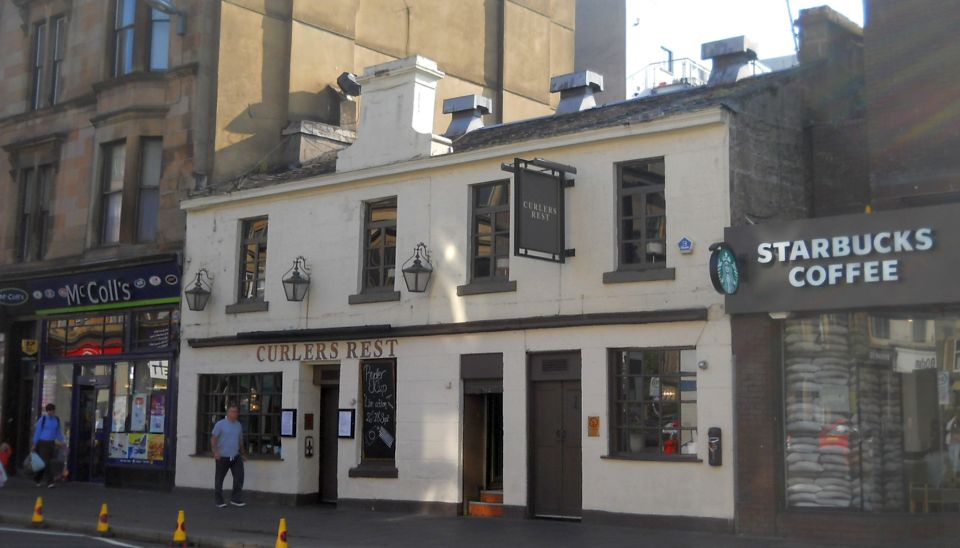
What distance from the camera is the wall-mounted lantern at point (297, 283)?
69.2 feet

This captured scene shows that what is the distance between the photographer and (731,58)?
2173 cm

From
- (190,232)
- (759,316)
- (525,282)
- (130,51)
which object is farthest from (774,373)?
(130,51)

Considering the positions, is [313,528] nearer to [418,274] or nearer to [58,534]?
[58,534]

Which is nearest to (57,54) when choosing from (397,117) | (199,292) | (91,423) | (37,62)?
(37,62)

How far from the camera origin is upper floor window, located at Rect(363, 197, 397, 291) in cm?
2052

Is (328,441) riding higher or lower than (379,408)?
lower

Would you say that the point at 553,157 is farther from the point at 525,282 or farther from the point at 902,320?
the point at 902,320

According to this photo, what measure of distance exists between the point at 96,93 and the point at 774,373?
17092 millimetres

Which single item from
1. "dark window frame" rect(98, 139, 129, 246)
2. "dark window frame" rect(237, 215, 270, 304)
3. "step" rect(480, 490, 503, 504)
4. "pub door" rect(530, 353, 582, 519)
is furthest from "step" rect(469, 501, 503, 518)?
"dark window frame" rect(98, 139, 129, 246)

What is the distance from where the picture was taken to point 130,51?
25422 mm

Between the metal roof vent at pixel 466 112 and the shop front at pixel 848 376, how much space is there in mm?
9335

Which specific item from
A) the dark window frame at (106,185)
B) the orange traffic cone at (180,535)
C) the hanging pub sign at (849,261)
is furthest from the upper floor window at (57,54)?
the hanging pub sign at (849,261)

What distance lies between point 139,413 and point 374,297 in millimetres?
7033

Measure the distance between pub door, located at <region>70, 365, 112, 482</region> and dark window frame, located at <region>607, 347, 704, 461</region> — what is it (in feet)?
41.3
